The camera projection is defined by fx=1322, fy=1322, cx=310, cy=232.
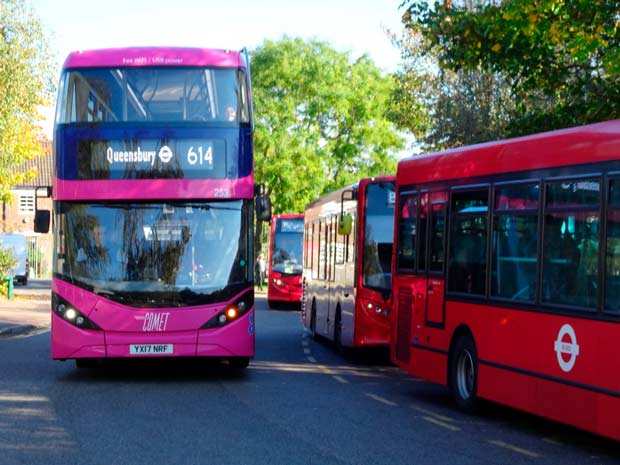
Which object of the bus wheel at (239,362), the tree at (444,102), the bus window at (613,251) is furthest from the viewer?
the tree at (444,102)

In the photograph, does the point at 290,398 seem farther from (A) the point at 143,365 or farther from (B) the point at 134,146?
(A) the point at 143,365

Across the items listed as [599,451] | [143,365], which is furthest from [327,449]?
[143,365]

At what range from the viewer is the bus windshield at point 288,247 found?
45.5m

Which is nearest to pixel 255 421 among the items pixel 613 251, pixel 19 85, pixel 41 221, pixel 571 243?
pixel 571 243

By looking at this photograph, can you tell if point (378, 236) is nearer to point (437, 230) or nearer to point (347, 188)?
point (347, 188)

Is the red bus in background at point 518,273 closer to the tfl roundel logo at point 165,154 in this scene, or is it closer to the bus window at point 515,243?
the bus window at point 515,243

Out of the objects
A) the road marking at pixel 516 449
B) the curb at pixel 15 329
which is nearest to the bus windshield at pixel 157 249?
the road marking at pixel 516 449

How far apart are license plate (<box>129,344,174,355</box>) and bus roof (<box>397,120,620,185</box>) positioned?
3.70 m

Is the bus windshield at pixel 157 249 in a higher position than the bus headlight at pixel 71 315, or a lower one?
higher

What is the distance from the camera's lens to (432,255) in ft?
51.6

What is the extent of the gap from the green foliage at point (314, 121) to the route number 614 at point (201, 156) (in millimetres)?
50920

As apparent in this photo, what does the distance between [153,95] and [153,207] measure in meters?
1.48

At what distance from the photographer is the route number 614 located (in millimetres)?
17281

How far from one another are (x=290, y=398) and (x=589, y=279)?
522 centimetres
